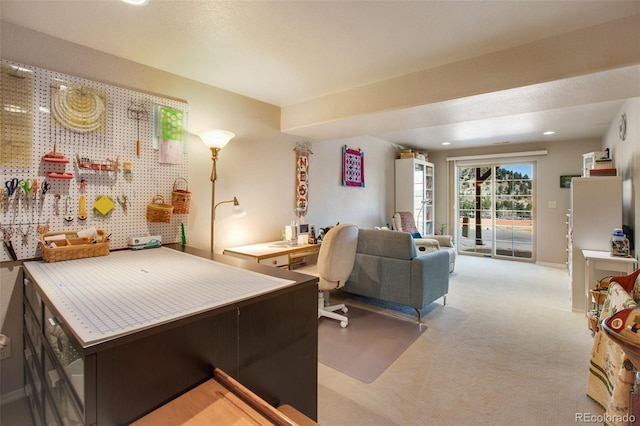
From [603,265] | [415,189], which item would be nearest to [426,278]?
[603,265]

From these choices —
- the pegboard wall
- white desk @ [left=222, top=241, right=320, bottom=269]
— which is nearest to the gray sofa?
white desk @ [left=222, top=241, right=320, bottom=269]

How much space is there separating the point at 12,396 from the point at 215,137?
2.07 metres

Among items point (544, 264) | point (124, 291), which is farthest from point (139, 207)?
point (544, 264)

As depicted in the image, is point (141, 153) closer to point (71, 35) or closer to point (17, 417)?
point (71, 35)

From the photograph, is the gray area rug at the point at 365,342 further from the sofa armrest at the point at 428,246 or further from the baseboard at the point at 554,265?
the baseboard at the point at 554,265

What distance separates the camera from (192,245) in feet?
8.67

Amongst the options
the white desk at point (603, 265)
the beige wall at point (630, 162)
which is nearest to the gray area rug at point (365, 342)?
the white desk at point (603, 265)

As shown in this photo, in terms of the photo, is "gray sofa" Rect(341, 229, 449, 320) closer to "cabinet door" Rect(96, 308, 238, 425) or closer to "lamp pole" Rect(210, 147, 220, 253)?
"lamp pole" Rect(210, 147, 220, 253)

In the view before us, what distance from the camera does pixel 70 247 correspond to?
176 cm

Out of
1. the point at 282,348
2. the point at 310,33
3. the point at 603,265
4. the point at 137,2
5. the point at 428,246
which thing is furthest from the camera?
the point at 428,246

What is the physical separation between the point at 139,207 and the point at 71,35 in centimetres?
115

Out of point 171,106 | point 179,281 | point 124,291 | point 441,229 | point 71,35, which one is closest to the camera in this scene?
point 124,291

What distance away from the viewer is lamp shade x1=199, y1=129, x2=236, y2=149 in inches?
97.2

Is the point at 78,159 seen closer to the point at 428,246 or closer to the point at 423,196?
the point at 428,246
